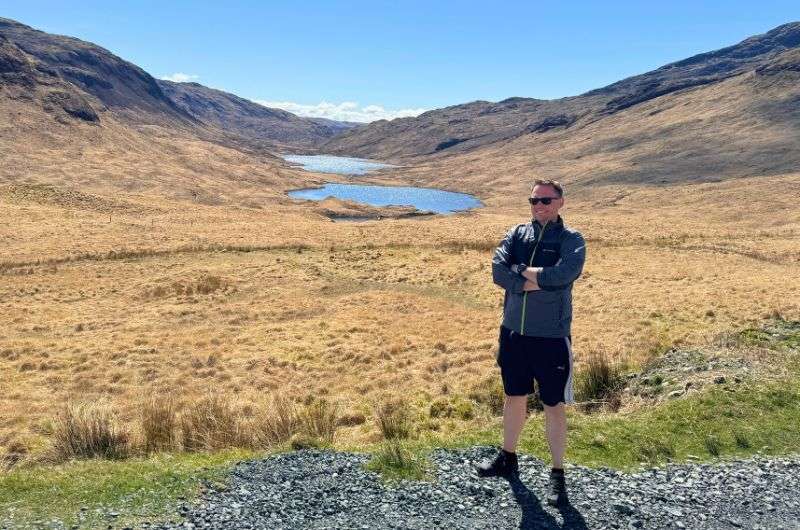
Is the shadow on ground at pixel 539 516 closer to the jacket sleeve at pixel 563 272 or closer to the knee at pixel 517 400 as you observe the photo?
the knee at pixel 517 400

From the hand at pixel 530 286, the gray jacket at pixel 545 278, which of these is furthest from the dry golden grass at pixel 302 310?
the hand at pixel 530 286

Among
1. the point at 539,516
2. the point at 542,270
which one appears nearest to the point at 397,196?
the point at 542,270

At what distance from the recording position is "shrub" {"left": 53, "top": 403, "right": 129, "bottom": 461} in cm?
884

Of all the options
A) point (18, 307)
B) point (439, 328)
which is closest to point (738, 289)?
point (439, 328)

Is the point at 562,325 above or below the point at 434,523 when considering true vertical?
above

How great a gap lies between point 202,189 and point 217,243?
71.2m

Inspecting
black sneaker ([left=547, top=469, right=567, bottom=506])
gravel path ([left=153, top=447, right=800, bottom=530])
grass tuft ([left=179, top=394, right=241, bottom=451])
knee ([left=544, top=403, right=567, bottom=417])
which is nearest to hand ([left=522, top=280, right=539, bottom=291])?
knee ([left=544, top=403, right=567, bottom=417])

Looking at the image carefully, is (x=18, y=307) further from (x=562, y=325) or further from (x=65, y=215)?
(x=65, y=215)

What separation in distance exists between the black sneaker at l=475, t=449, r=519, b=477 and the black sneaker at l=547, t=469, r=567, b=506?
0.57m

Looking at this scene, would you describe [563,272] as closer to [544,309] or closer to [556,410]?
[544,309]

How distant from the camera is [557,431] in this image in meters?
6.76

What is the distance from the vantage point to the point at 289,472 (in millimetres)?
7133

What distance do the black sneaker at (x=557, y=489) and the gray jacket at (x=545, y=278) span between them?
1.69 m

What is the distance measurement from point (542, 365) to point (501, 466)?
1533mm
